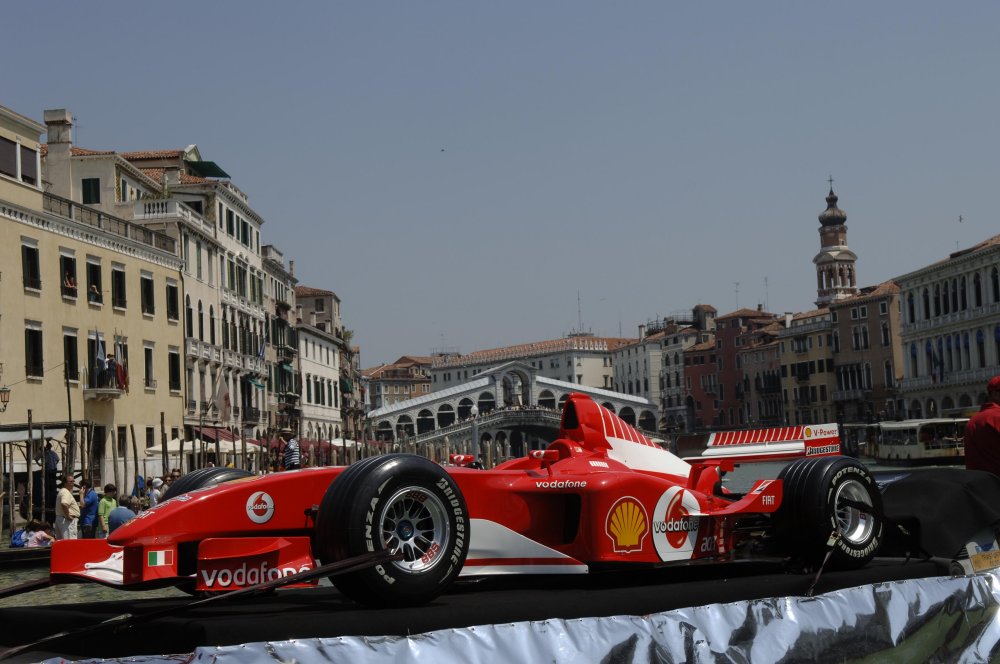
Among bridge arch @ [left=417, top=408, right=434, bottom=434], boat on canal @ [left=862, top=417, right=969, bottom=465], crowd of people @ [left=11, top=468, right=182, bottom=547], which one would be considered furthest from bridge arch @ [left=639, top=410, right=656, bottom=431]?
crowd of people @ [left=11, top=468, right=182, bottom=547]

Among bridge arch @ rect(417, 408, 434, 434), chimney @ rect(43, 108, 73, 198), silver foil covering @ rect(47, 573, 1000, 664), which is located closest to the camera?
silver foil covering @ rect(47, 573, 1000, 664)

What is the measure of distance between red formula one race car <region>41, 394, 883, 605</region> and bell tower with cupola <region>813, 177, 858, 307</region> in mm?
131911

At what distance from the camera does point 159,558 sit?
233 inches

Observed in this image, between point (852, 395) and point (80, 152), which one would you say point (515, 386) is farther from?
point (80, 152)

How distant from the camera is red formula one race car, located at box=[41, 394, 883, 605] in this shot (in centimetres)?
593

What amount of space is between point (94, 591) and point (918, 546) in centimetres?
605

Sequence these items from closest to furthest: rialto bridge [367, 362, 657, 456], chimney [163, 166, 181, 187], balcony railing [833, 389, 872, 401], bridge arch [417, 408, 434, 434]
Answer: chimney [163, 166, 181, 187], balcony railing [833, 389, 872, 401], rialto bridge [367, 362, 657, 456], bridge arch [417, 408, 434, 434]

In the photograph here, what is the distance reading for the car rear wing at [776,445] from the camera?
28.6 feet

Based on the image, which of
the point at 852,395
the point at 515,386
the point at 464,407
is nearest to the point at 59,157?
the point at 852,395

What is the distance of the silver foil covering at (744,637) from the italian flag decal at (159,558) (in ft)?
3.09

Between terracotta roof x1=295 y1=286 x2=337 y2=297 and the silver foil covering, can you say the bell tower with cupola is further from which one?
the silver foil covering

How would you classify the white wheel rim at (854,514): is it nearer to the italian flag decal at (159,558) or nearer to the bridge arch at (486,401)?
the italian flag decal at (159,558)

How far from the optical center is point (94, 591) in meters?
10.1

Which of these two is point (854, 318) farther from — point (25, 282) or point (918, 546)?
point (918, 546)
